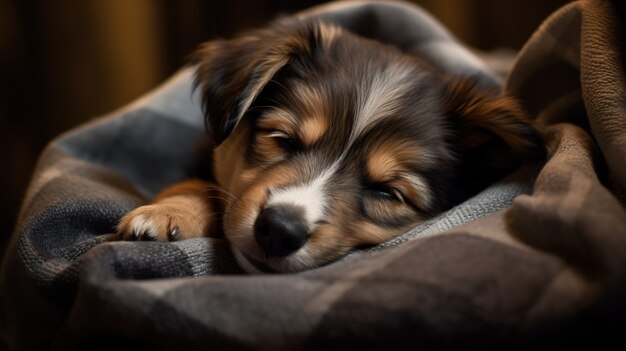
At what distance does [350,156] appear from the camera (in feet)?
6.11

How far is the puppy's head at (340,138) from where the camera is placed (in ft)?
5.66

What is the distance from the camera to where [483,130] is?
208 cm

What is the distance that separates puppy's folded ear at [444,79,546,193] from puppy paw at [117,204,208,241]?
86 cm

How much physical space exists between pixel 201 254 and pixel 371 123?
628 millimetres

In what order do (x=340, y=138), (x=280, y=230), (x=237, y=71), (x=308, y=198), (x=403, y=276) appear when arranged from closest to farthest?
(x=403, y=276), (x=280, y=230), (x=308, y=198), (x=340, y=138), (x=237, y=71)

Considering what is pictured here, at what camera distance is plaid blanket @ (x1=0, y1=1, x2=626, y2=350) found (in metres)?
1.21

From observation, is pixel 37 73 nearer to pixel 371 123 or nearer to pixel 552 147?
pixel 371 123

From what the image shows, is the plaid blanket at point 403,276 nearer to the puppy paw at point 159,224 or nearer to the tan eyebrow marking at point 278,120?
the puppy paw at point 159,224

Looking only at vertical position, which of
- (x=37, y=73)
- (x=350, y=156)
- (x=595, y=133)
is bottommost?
(x=37, y=73)

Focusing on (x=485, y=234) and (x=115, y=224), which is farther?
(x=115, y=224)

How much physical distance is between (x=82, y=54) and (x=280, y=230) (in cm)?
282

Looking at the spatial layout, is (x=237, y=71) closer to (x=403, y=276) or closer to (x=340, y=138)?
(x=340, y=138)

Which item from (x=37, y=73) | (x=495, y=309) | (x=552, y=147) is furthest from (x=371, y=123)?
(x=37, y=73)

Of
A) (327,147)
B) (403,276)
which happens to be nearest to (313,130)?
(327,147)
